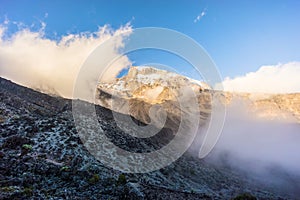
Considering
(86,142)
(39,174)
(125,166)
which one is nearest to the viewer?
(39,174)

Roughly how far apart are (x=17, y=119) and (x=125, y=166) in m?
19.9

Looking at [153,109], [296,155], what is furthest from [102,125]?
[296,155]

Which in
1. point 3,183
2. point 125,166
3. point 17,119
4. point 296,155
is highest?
point 296,155

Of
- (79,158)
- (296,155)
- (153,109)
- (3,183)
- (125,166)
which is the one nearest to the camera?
(3,183)

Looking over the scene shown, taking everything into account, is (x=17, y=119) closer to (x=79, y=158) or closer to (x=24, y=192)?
(x=79, y=158)

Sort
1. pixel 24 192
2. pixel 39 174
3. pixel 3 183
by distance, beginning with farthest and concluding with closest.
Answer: pixel 39 174 → pixel 3 183 → pixel 24 192

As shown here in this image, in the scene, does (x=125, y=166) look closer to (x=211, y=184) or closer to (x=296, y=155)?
(x=211, y=184)

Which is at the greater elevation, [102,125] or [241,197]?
[102,125]

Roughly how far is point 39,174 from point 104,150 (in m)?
13.9

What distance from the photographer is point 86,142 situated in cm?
4312

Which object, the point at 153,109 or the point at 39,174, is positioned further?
the point at 153,109

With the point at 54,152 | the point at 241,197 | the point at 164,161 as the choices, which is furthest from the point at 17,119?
the point at 241,197

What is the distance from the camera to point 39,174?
30062 mm

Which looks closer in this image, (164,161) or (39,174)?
(39,174)
